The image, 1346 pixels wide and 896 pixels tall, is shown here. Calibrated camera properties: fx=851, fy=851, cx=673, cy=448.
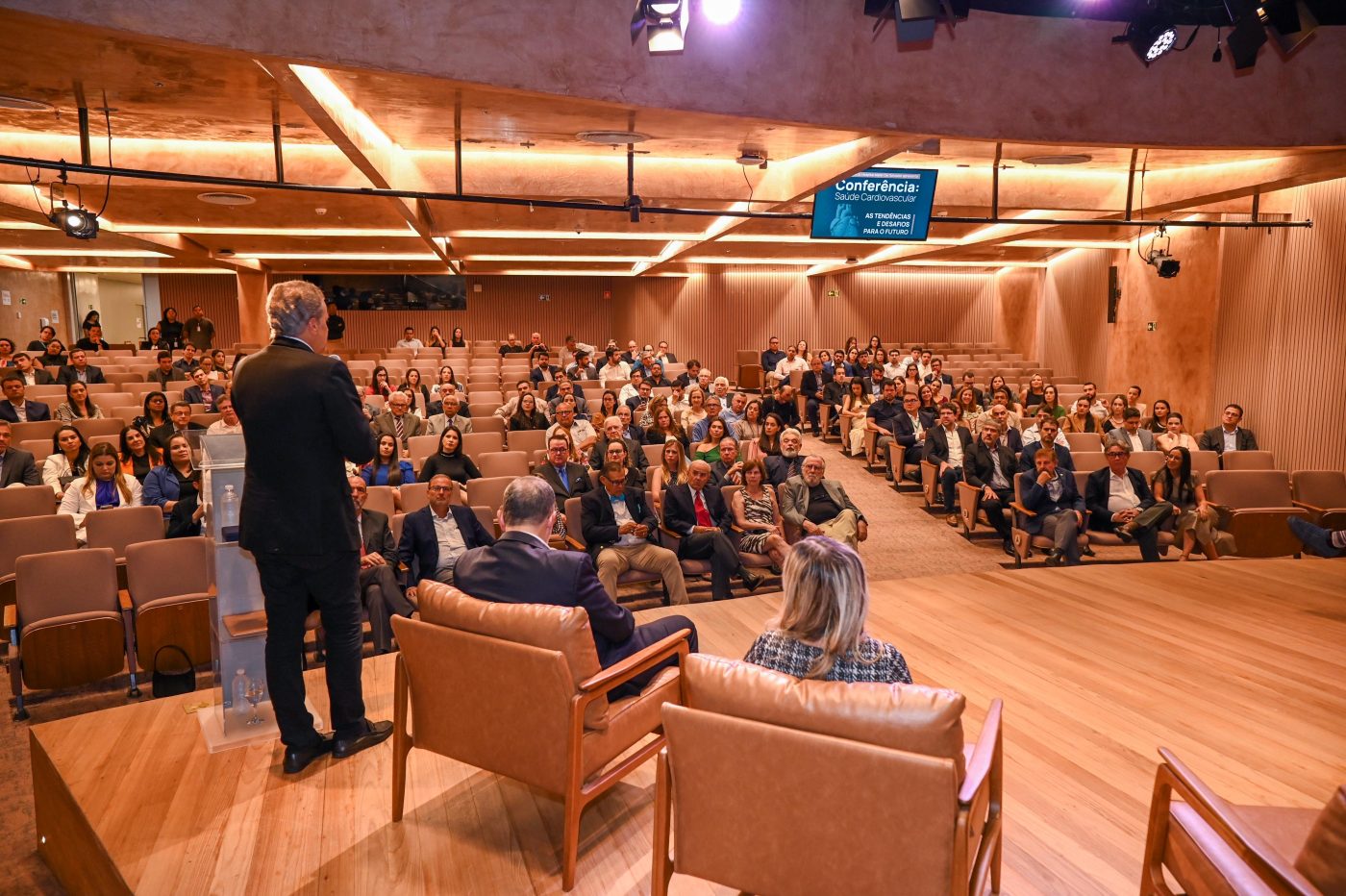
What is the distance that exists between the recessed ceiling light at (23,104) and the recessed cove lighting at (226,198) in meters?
2.72

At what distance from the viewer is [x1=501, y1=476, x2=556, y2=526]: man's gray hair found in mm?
2484

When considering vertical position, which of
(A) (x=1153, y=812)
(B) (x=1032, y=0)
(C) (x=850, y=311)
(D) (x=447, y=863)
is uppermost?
(B) (x=1032, y=0)

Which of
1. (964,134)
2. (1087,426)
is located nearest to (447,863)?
(964,134)

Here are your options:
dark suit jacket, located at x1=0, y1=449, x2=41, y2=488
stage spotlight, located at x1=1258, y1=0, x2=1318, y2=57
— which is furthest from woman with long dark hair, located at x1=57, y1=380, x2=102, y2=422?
stage spotlight, located at x1=1258, y1=0, x2=1318, y2=57

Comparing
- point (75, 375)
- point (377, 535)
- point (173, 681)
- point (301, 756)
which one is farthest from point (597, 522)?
point (75, 375)

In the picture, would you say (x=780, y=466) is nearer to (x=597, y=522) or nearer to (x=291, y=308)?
(x=597, y=522)

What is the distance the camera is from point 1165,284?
11.1 metres

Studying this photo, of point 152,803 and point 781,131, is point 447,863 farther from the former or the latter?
point 781,131

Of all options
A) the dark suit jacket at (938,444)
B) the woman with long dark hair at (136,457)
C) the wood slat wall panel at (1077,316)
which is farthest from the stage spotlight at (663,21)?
the wood slat wall panel at (1077,316)

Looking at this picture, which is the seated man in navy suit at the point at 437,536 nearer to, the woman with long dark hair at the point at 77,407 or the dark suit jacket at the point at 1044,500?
the dark suit jacket at the point at 1044,500

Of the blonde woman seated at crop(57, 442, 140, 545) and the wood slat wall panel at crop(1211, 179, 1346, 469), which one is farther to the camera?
the wood slat wall panel at crop(1211, 179, 1346, 469)

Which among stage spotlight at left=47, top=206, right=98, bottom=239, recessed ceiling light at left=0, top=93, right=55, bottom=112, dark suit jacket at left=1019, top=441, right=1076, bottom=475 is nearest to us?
recessed ceiling light at left=0, top=93, right=55, bottom=112

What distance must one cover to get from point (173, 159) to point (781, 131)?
16.4 ft

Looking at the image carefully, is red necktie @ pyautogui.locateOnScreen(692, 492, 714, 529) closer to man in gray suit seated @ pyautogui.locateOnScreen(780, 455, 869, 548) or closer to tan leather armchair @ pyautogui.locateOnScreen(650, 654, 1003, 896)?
man in gray suit seated @ pyautogui.locateOnScreen(780, 455, 869, 548)
